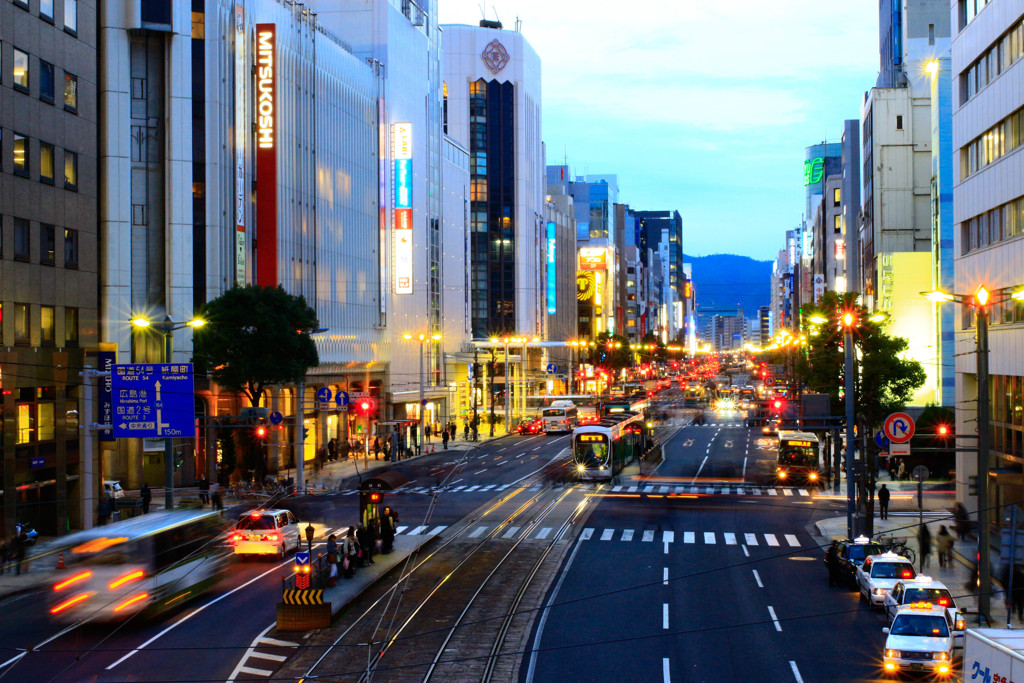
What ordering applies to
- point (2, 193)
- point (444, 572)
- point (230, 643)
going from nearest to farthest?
point (230, 643) → point (444, 572) → point (2, 193)

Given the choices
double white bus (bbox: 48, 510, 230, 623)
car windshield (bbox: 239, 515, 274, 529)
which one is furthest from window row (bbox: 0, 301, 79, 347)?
double white bus (bbox: 48, 510, 230, 623)

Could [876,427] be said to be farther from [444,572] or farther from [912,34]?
[444,572]

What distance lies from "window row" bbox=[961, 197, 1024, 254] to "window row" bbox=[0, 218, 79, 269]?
36.5m

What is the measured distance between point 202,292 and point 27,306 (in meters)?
19.9

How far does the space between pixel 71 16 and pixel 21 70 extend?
15.4ft

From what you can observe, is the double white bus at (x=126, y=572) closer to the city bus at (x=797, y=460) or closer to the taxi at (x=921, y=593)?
the taxi at (x=921, y=593)

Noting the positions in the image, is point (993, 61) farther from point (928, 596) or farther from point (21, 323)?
point (21, 323)

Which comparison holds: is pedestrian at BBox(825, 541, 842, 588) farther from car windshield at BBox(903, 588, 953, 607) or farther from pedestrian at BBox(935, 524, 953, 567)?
car windshield at BBox(903, 588, 953, 607)

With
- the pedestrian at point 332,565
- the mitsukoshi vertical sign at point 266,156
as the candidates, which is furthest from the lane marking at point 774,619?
the mitsukoshi vertical sign at point 266,156

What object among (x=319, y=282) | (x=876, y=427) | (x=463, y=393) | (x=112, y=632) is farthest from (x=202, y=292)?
(x=463, y=393)

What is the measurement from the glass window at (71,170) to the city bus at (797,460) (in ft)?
138

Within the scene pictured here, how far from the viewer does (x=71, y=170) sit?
41812 mm

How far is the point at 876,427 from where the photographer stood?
7050cm

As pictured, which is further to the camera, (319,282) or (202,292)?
(319,282)
